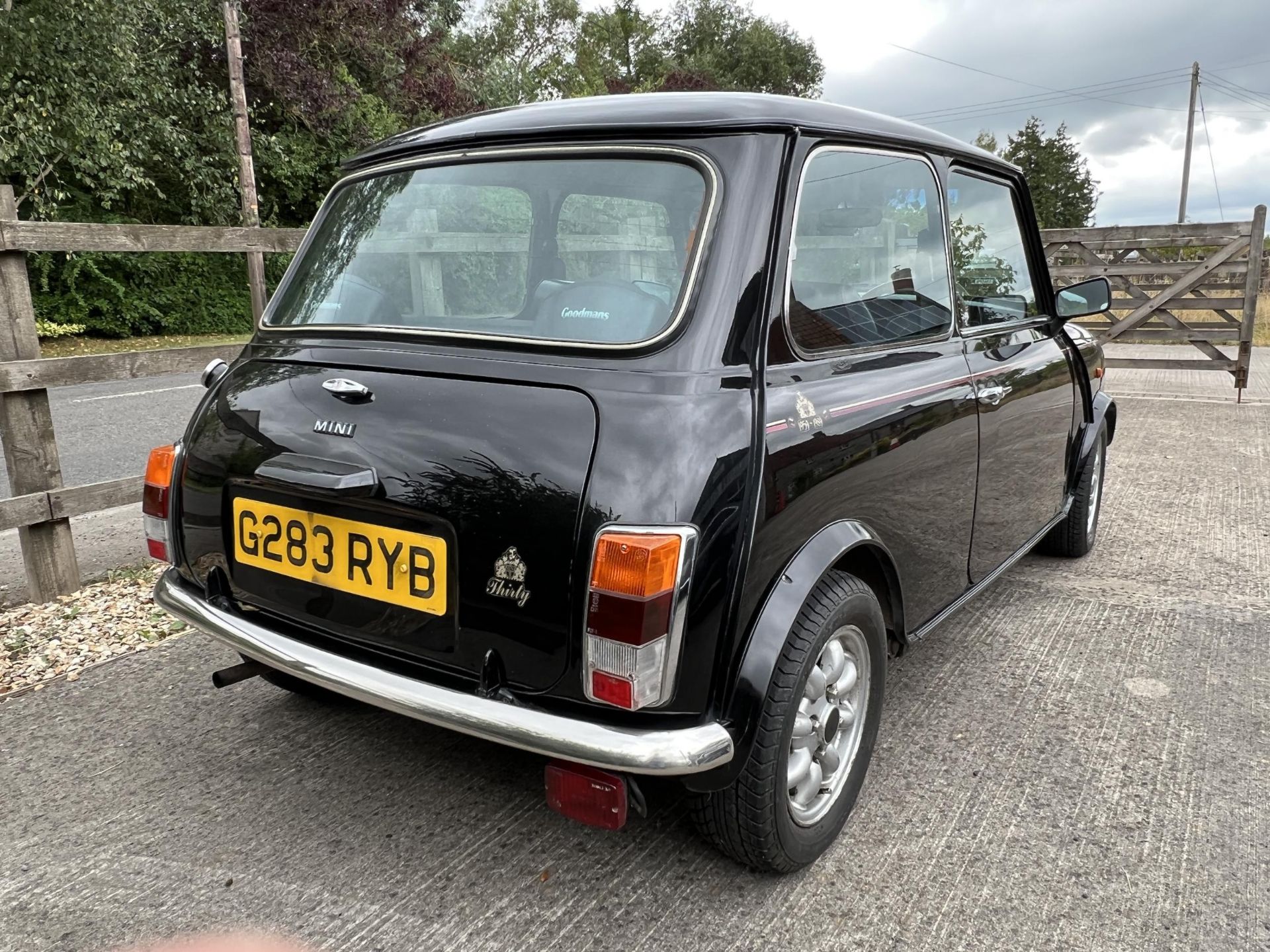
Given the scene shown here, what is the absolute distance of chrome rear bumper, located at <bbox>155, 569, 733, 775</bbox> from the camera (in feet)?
5.90

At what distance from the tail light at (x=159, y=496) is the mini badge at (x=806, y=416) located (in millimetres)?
1684

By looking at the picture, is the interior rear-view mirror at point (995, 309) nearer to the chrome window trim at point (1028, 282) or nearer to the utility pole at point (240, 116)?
the chrome window trim at point (1028, 282)

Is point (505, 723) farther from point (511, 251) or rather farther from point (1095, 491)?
point (1095, 491)

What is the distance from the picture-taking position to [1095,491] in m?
4.72

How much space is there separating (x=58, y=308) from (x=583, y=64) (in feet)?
112

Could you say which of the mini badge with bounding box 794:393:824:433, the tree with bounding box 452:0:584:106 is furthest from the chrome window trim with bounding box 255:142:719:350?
the tree with bounding box 452:0:584:106

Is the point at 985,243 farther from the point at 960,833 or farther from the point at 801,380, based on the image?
the point at 960,833

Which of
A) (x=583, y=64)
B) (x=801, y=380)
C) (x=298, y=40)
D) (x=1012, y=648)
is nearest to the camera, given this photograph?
(x=801, y=380)

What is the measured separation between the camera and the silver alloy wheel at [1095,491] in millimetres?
4523

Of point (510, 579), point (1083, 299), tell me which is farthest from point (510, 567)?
point (1083, 299)

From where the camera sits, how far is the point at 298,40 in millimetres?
20031

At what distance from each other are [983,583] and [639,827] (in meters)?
1.61

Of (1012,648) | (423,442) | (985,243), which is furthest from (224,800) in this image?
(985,243)

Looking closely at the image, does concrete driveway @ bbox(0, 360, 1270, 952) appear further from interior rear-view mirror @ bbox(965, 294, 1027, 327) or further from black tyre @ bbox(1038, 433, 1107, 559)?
interior rear-view mirror @ bbox(965, 294, 1027, 327)
